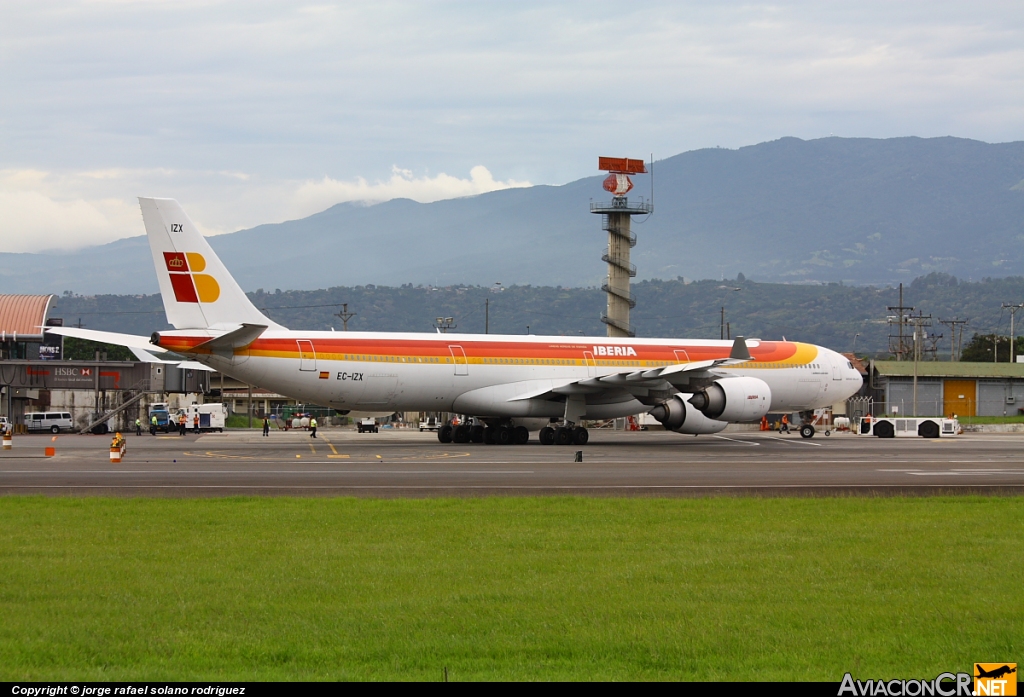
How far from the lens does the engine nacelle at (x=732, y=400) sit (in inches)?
1457

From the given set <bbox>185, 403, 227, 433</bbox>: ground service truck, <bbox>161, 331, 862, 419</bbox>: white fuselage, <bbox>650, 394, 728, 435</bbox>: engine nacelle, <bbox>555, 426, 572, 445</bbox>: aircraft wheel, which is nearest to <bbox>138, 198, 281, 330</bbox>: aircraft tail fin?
<bbox>161, 331, 862, 419</bbox>: white fuselage

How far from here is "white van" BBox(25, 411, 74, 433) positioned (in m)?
58.4

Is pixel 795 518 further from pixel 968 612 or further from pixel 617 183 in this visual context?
pixel 617 183

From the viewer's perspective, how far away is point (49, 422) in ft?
192

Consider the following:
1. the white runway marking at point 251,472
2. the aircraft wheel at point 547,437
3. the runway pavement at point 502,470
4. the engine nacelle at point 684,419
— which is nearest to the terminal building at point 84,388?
the runway pavement at point 502,470

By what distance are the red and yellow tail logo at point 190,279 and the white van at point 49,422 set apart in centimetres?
2925

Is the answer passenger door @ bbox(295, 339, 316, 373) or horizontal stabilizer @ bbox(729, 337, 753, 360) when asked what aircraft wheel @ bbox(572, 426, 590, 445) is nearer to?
horizontal stabilizer @ bbox(729, 337, 753, 360)

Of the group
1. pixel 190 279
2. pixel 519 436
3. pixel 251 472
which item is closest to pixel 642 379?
A: pixel 519 436

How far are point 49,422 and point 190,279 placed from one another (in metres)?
30.1

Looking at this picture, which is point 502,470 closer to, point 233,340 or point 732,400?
point 233,340

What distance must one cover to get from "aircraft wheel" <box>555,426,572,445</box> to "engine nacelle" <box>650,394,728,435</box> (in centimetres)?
314

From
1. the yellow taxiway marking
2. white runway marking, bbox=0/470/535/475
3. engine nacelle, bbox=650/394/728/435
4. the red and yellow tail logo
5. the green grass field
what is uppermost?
the red and yellow tail logo

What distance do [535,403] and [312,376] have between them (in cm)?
828

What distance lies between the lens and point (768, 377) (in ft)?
139
